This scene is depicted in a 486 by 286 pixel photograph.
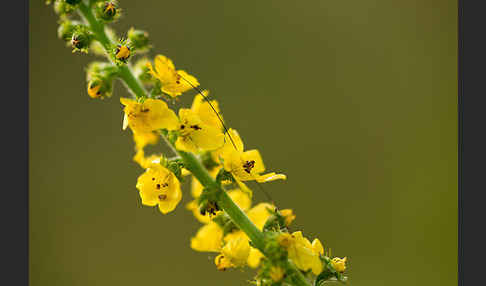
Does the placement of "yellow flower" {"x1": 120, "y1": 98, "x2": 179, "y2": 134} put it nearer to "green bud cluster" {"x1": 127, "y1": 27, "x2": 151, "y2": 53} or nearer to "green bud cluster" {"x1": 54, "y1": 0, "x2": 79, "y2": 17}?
"green bud cluster" {"x1": 127, "y1": 27, "x2": 151, "y2": 53}

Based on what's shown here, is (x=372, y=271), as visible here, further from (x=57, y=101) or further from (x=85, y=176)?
(x=57, y=101)

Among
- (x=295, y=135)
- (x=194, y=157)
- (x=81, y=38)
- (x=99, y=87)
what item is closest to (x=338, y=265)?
(x=194, y=157)

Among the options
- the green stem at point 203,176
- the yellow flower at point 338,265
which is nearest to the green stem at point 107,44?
the green stem at point 203,176

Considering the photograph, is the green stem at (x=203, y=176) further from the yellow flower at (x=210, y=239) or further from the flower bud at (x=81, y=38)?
the yellow flower at (x=210, y=239)

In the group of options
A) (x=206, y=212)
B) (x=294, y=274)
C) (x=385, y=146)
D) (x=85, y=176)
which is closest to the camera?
(x=294, y=274)

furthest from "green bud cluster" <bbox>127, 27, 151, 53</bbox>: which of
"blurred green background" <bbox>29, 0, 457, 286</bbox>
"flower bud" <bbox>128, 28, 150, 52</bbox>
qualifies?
"blurred green background" <bbox>29, 0, 457, 286</bbox>

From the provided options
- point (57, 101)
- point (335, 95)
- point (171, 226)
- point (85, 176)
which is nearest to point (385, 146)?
point (335, 95)
